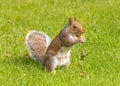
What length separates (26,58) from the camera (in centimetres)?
673

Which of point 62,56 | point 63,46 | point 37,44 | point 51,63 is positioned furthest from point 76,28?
point 37,44

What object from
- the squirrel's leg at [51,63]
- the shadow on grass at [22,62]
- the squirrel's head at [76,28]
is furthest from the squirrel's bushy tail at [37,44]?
the squirrel's head at [76,28]

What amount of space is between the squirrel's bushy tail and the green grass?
0.12 metres

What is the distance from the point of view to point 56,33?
8.09 metres

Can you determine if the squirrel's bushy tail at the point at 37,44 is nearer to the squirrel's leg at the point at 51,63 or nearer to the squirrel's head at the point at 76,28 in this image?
the squirrel's leg at the point at 51,63

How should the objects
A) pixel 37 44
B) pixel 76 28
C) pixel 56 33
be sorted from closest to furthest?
pixel 76 28 → pixel 37 44 → pixel 56 33

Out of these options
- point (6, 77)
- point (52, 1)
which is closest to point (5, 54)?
point (6, 77)

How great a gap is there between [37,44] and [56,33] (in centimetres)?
163

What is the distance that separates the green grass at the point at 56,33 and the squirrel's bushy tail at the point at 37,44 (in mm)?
117

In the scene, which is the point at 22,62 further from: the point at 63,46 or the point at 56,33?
the point at 56,33

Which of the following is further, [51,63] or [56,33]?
[56,33]

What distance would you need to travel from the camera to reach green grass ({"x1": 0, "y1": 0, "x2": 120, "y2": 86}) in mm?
5887

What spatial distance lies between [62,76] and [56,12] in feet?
12.1

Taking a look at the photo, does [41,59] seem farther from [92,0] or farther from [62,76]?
[92,0]
